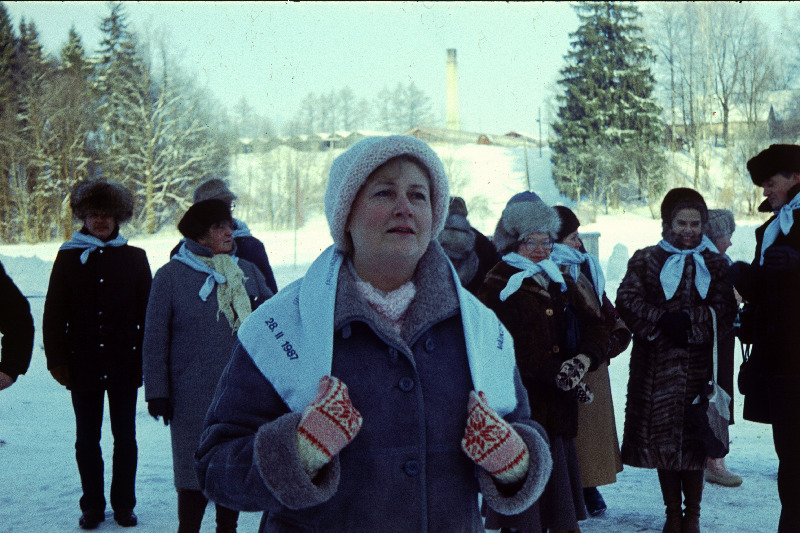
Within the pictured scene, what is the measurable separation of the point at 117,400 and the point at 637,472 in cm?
410

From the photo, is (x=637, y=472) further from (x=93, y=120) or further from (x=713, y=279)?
(x=93, y=120)

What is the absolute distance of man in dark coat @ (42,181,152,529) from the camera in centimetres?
542

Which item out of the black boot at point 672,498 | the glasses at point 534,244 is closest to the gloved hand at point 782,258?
the glasses at point 534,244

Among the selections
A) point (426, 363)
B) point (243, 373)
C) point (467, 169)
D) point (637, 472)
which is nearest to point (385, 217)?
point (426, 363)

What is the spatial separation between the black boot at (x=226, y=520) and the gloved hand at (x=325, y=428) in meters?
3.35

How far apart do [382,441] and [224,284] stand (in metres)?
3.21

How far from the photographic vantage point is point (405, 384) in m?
1.98

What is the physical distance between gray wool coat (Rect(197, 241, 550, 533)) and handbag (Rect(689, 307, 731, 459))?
3310 millimetres

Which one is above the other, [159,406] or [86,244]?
[86,244]

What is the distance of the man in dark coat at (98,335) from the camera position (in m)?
5.42

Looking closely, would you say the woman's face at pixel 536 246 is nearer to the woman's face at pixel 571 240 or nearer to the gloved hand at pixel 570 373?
the gloved hand at pixel 570 373

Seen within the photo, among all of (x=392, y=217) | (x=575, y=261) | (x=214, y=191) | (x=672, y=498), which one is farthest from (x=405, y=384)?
(x=214, y=191)

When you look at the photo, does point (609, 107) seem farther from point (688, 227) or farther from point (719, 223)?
point (688, 227)

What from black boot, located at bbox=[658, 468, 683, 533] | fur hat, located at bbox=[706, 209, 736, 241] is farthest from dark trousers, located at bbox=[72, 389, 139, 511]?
fur hat, located at bbox=[706, 209, 736, 241]
